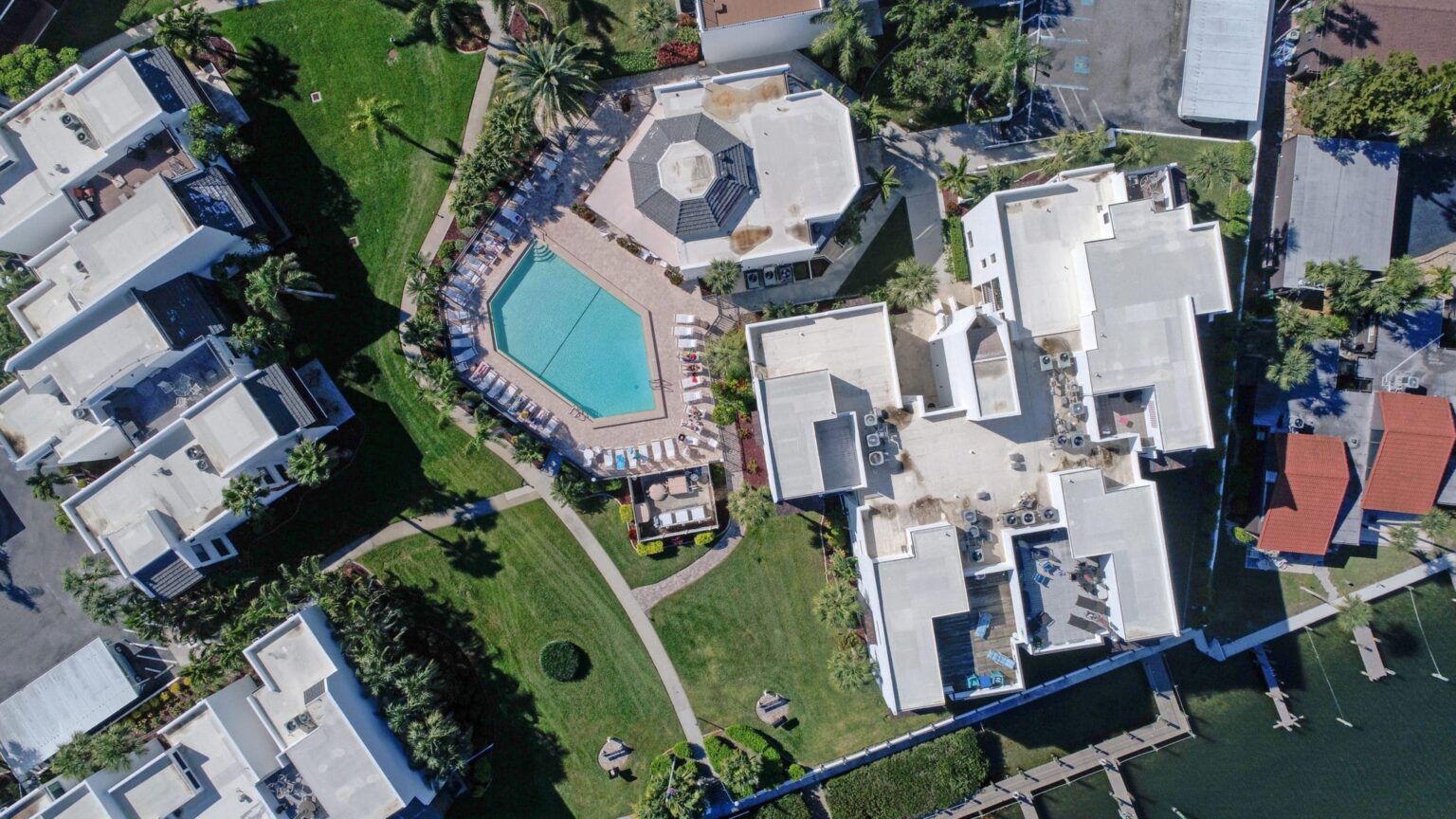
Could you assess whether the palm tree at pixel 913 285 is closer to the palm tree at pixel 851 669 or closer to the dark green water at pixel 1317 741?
the palm tree at pixel 851 669

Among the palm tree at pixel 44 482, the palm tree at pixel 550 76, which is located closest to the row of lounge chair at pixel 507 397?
the palm tree at pixel 550 76

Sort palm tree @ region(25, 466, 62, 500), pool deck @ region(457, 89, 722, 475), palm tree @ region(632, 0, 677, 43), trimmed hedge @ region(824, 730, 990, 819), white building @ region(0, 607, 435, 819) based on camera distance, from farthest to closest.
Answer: pool deck @ region(457, 89, 722, 475)
trimmed hedge @ region(824, 730, 990, 819)
palm tree @ region(632, 0, 677, 43)
palm tree @ region(25, 466, 62, 500)
white building @ region(0, 607, 435, 819)

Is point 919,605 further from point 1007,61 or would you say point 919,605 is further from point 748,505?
point 1007,61

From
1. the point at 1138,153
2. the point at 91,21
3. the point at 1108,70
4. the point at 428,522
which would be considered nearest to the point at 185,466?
the point at 428,522

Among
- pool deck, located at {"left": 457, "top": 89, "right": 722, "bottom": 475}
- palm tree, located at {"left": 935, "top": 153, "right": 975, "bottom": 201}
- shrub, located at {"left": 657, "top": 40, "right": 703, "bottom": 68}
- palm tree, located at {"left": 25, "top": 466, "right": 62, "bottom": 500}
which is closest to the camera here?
palm tree, located at {"left": 935, "top": 153, "right": 975, "bottom": 201}

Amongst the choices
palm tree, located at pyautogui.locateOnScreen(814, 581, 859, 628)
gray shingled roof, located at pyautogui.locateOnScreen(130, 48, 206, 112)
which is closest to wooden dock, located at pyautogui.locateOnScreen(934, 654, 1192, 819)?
palm tree, located at pyautogui.locateOnScreen(814, 581, 859, 628)

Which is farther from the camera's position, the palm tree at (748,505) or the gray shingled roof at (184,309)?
the palm tree at (748,505)

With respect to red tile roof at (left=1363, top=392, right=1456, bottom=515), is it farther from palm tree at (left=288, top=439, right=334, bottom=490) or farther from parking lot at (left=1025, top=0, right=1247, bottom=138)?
palm tree at (left=288, top=439, right=334, bottom=490)
